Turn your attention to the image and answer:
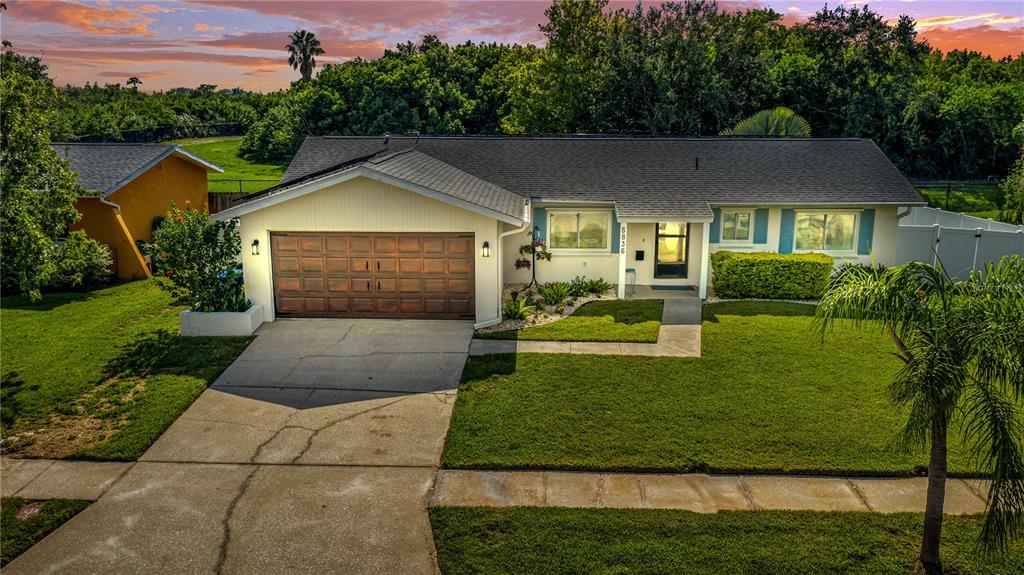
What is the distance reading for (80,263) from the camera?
1514cm

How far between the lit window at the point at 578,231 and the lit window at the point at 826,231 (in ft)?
17.6

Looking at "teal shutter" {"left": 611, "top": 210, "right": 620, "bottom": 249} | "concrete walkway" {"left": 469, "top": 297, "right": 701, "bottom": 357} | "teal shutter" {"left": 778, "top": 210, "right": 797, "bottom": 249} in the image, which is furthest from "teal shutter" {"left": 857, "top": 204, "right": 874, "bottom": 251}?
"concrete walkway" {"left": 469, "top": 297, "right": 701, "bottom": 357}

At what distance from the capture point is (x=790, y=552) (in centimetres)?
732

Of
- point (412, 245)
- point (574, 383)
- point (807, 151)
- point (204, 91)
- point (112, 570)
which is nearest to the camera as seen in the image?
point (112, 570)

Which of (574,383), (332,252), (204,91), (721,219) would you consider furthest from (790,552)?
(204,91)

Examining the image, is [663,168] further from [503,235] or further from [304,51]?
[304,51]

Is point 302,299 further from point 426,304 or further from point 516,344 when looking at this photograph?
point 516,344

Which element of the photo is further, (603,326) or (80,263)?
(603,326)

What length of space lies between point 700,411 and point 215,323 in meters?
10.1

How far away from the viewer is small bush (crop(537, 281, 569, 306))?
17.2 meters

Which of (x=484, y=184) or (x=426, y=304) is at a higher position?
(x=484, y=184)

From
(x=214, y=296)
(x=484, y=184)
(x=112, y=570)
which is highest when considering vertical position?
(x=484, y=184)

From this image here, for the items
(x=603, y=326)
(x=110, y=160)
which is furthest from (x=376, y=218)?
(x=110, y=160)

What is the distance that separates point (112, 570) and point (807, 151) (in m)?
20.4
